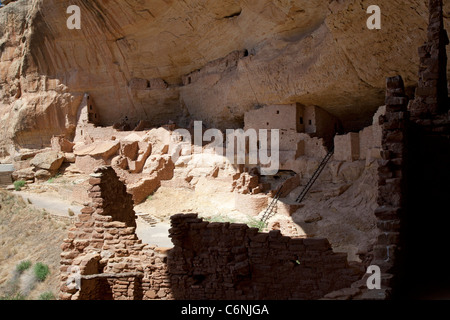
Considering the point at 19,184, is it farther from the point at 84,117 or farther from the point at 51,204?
the point at 84,117

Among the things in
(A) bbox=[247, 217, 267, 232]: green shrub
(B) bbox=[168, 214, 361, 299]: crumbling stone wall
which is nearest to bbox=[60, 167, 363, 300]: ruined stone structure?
(B) bbox=[168, 214, 361, 299]: crumbling stone wall

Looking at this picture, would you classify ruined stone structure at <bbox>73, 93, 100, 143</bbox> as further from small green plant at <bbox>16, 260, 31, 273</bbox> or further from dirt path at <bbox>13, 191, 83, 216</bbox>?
small green plant at <bbox>16, 260, 31, 273</bbox>

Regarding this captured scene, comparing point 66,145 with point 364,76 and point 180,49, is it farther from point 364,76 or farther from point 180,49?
point 364,76

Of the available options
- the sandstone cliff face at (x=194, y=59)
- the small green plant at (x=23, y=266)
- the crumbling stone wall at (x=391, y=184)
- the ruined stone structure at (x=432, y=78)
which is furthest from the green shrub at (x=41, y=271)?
the sandstone cliff face at (x=194, y=59)

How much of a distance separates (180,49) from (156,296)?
1816cm

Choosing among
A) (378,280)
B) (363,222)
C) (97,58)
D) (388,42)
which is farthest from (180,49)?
(378,280)

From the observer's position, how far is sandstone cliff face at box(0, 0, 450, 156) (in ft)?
44.5

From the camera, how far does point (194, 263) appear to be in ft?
20.7

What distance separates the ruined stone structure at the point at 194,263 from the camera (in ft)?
18.3

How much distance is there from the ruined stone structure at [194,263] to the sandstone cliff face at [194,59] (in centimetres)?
771

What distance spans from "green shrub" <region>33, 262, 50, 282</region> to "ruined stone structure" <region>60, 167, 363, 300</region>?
2.56 meters

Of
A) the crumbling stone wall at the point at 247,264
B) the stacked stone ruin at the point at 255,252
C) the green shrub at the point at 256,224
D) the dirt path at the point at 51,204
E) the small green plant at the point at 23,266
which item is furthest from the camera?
the dirt path at the point at 51,204

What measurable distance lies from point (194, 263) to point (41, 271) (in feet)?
16.1

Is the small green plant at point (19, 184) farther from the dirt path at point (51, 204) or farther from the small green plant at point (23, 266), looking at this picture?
the small green plant at point (23, 266)
